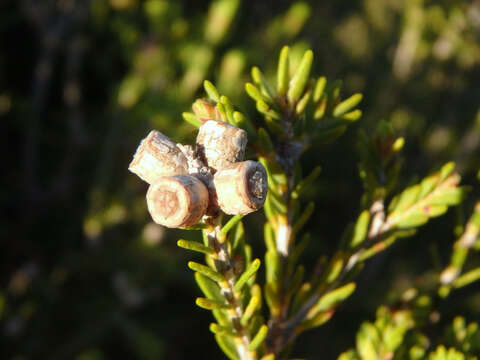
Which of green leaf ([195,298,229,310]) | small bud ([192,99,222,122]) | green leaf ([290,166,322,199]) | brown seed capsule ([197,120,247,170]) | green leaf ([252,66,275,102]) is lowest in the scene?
green leaf ([195,298,229,310])

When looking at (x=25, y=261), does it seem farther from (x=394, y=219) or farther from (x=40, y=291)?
(x=394, y=219)

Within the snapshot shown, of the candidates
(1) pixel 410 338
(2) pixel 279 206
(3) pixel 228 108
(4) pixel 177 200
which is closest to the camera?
(4) pixel 177 200

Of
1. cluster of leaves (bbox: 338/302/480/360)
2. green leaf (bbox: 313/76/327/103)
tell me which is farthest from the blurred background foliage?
cluster of leaves (bbox: 338/302/480/360)

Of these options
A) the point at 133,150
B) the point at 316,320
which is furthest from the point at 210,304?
the point at 133,150

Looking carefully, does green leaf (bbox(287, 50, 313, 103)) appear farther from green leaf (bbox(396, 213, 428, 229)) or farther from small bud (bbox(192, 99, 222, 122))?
green leaf (bbox(396, 213, 428, 229))

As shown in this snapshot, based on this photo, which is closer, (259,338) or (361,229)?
(259,338)

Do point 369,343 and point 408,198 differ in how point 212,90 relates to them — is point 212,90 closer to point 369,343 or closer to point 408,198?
point 408,198
